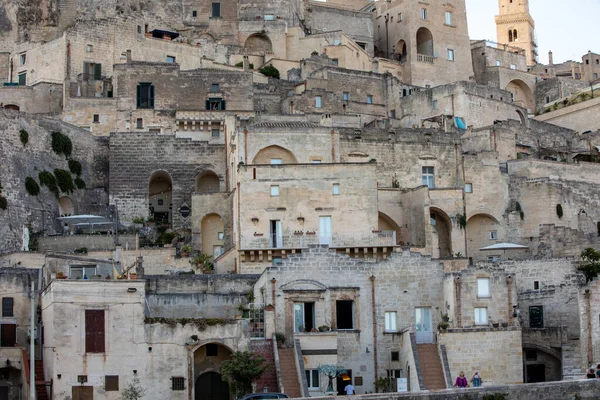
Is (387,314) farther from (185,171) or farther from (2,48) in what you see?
(2,48)

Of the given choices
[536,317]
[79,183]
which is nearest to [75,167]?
[79,183]

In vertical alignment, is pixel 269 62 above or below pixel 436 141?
above

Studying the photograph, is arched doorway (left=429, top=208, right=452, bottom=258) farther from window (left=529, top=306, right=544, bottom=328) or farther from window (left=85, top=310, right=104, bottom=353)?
window (left=85, top=310, right=104, bottom=353)

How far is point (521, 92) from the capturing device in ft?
290

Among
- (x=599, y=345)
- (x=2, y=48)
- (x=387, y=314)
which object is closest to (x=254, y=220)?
(x=387, y=314)

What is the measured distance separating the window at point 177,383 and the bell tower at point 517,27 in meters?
75.5

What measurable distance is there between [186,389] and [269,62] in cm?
3921

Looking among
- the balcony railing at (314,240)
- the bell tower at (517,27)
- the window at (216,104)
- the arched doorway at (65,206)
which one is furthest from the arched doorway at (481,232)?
the bell tower at (517,27)

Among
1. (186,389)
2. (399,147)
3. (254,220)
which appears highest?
(399,147)

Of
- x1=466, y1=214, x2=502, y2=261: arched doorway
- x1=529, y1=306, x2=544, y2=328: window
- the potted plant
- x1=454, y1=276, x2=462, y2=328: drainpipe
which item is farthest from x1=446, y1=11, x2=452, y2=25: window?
x1=454, y1=276, x2=462, y2=328: drainpipe

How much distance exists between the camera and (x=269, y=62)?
7794cm

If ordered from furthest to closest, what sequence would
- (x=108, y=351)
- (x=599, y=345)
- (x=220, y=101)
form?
(x=220, y=101) < (x=599, y=345) < (x=108, y=351)

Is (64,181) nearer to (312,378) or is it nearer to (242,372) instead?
(312,378)

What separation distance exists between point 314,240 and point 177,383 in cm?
1270
